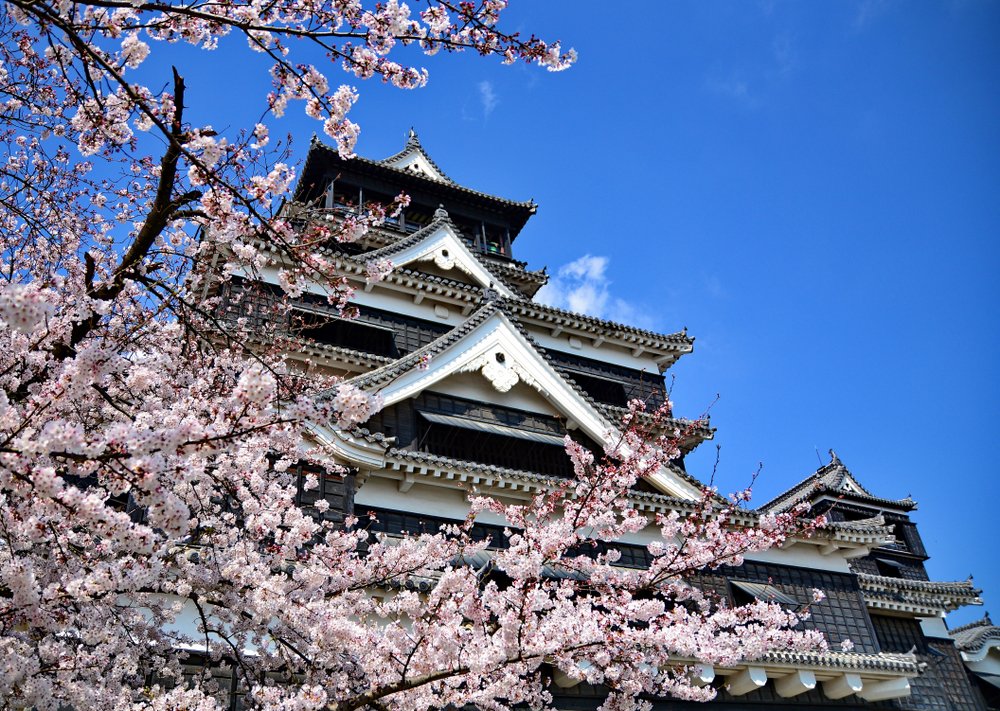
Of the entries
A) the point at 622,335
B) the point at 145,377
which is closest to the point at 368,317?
the point at 622,335

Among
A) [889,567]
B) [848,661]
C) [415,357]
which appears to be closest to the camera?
[848,661]

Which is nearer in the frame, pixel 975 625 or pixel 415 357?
pixel 415 357

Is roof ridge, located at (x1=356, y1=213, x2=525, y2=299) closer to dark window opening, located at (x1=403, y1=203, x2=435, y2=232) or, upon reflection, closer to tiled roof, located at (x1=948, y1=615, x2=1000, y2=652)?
dark window opening, located at (x1=403, y1=203, x2=435, y2=232)

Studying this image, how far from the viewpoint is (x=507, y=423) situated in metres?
14.4

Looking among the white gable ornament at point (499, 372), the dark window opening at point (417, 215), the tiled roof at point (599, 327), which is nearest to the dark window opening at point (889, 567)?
the tiled roof at point (599, 327)

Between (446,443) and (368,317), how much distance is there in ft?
15.3

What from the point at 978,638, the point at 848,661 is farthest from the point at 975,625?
the point at 848,661

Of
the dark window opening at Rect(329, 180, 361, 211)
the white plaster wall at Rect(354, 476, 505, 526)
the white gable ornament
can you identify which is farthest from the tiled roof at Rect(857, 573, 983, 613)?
the dark window opening at Rect(329, 180, 361, 211)

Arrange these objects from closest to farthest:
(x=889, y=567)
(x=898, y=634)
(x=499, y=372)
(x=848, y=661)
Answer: (x=848, y=661) < (x=499, y=372) < (x=898, y=634) < (x=889, y=567)

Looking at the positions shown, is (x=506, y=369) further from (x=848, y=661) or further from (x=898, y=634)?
(x=898, y=634)

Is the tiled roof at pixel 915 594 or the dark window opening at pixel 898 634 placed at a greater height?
the tiled roof at pixel 915 594

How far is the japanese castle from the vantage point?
38.6 ft

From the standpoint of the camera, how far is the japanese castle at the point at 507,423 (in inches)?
463

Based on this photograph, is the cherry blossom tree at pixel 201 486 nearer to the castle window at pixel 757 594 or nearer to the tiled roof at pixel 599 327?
the castle window at pixel 757 594
